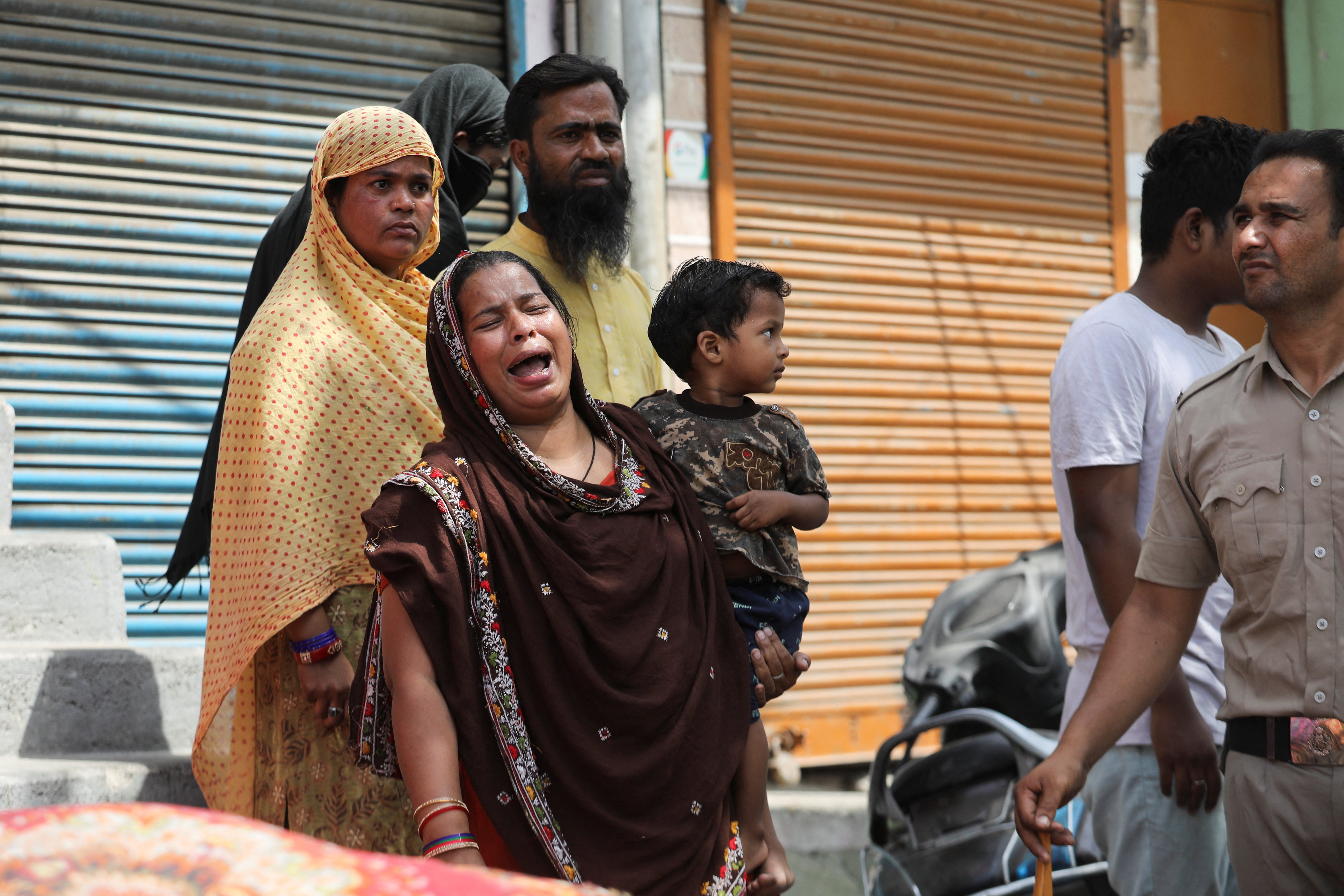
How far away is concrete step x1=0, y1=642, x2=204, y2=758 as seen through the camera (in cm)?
326

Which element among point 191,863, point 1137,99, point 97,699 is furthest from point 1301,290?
point 1137,99

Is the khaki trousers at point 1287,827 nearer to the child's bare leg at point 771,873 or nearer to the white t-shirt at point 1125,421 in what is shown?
the white t-shirt at point 1125,421

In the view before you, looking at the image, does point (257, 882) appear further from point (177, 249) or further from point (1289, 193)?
Result: point (177, 249)

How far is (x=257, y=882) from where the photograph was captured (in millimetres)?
853

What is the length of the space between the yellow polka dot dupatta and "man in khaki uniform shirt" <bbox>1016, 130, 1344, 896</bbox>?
139 cm

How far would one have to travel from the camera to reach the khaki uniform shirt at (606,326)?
297cm

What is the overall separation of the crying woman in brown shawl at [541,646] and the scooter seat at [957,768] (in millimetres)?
1872

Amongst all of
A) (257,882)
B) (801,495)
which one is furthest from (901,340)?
(257,882)

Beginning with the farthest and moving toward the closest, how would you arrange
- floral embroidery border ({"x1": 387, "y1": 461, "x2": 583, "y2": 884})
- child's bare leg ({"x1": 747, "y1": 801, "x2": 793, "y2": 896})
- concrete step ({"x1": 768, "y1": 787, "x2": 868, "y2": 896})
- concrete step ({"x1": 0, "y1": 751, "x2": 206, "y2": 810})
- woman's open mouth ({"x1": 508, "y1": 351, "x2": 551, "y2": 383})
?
1. concrete step ({"x1": 768, "y1": 787, "x2": 868, "y2": 896})
2. concrete step ({"x1": 0, "y1": 751, "x2": 206, "y2": 810})
3. child's bare leg ({"x1": 747, "y1": 801, "x2": 793, "y2": 896})
4. woman's open mouth ({"x1": 508, "y1": 351, "x2": 551, "y2": 383})
5. floral embroidery border ({"x1": 387, "y1": 461, "x2": 583, "y2": 884})

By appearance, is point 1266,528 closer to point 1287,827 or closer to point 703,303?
point 1287,827

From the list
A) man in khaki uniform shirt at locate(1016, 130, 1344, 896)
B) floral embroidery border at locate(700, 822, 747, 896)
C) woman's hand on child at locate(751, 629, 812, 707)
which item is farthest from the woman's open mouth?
man in khaki uniform shirt at locate(1016, 130, 1344, 896)

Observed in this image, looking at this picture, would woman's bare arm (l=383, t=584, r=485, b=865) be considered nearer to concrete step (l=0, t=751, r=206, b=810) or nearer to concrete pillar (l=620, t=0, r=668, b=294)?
concrete step (l=0, t=751, r=206, b=810)

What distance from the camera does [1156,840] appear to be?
2.61 meters

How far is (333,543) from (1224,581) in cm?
190
